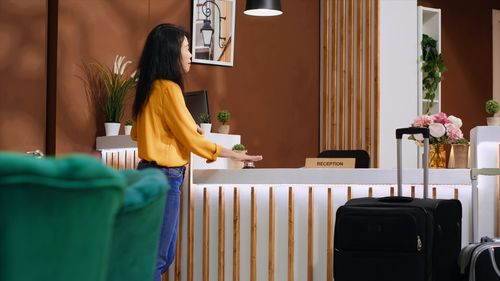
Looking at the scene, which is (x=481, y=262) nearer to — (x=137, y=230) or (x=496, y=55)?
(x=137, y=230)

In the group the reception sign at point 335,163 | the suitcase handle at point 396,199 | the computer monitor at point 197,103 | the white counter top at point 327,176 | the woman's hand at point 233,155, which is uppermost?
the computer monitor at point 197,103

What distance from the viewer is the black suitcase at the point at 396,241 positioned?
336 cm

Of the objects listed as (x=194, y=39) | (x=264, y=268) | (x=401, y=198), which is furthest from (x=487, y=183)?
(x=194, y=39)

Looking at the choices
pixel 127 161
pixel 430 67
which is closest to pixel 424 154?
pixel 127 161

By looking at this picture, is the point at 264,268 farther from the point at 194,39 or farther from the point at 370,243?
the point at 194,39

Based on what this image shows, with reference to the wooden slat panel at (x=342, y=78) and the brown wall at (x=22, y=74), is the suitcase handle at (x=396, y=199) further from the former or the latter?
the wooden slat panel at (x=342, y=78)

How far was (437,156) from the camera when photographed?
4.47 m

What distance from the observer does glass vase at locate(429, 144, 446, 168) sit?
445cm

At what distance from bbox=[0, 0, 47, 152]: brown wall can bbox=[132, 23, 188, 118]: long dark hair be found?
7.27 ft

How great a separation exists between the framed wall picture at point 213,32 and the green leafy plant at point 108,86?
746mm

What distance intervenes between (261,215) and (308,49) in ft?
11.0

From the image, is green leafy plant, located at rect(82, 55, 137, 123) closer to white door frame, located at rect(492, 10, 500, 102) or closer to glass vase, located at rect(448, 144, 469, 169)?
glass vase, located at rect(448, 144, 469, 169)

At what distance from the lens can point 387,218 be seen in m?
3.40

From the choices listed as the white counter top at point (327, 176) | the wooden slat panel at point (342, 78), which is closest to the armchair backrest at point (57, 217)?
the white counter top at point (327, 176)
